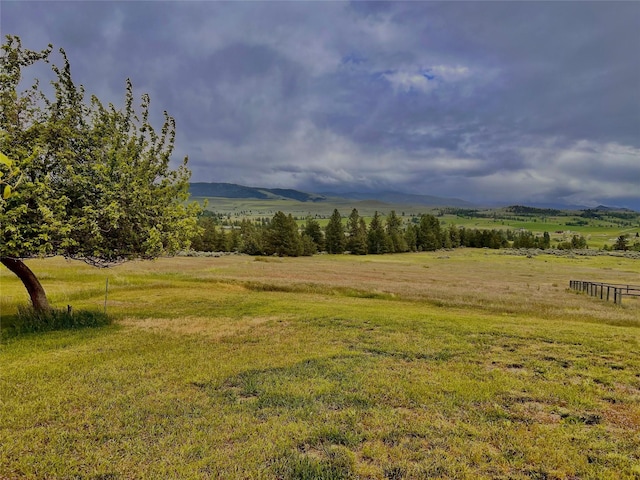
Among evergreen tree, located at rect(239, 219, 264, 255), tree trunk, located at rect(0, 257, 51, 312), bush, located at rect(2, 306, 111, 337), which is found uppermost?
tree trunk, located at rect(0, 257, 51, 312)

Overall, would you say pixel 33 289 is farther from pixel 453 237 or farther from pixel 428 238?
pixel 453 237

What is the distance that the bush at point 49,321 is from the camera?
1758 centimetres

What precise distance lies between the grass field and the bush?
95 cm

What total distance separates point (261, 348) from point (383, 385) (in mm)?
6100

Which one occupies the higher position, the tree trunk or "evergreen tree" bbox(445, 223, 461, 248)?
the tree trunk

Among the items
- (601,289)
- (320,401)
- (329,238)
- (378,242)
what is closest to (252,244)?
(329,238)

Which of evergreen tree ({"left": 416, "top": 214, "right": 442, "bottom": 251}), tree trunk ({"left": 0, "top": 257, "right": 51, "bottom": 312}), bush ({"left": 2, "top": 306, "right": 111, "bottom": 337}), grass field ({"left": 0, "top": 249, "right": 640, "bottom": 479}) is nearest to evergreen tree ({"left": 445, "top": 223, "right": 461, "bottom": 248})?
evergreen tree ({"left": 416, "top": 214, "right": 442, "bottom": 251})

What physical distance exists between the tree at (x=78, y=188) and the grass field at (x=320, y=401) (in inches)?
162

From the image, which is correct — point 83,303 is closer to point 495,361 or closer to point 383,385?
point 383,385

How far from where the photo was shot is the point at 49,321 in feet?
60.3

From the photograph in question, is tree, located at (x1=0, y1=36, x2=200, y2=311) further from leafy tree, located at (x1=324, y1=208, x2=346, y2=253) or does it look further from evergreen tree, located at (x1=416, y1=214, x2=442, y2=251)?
evergreen tree, located at (x1=416, y1=214, x2=442, y2=251)

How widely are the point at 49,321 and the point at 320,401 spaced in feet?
50.9

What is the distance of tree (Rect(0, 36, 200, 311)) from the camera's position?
15.2m

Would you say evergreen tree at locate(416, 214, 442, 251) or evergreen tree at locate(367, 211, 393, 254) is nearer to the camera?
evergreen tree at locate(367, 211, 393, 254)
